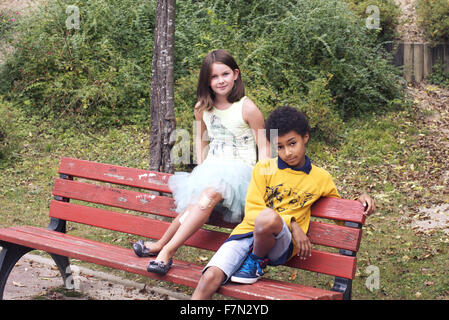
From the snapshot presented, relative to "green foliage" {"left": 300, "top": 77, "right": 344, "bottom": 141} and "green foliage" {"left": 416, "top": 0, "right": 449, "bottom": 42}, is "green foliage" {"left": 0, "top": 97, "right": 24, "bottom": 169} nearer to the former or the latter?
"green foliage" {"left": 300, "top": 77, "right": 344, "bottom": 141}

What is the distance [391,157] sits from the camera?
23.9 ft

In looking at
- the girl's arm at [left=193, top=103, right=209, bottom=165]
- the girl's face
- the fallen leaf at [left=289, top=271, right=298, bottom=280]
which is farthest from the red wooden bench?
the fallen leaf at [left=289, top=271, right=298, bottom=280]

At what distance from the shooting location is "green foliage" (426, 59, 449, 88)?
32.2ft

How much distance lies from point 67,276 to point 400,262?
279cm

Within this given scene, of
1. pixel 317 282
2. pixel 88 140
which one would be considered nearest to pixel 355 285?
pixel 317 282

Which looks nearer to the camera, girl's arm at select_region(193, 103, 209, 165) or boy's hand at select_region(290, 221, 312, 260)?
boy's hand at select_region(290, 221, 312, 260)

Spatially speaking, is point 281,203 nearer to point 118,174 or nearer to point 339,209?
point 339,209

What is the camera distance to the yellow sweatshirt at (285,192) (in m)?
3.20

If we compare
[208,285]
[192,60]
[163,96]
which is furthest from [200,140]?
[192,60]

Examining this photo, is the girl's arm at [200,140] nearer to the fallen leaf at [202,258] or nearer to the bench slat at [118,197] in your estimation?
the bench slat at [118,197]

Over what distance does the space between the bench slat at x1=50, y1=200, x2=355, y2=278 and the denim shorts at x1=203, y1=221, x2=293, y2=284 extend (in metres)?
0.19

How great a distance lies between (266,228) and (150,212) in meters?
1.30

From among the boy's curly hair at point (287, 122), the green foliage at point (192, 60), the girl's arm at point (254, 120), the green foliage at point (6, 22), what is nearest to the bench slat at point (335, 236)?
the boy's curly hair at point (287, 122)
